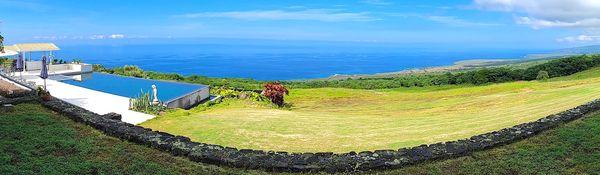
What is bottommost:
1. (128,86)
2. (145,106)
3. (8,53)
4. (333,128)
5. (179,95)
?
(333,128)

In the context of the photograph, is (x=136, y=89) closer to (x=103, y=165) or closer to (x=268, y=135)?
(x=268, y=135)

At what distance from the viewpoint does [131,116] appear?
1931 centimetres

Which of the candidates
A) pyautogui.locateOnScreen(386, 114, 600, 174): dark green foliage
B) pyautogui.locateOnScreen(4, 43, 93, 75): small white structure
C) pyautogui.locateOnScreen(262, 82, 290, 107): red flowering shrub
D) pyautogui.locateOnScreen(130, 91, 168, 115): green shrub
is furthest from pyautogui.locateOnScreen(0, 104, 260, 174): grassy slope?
pyautogui.locateOnScreen(4, 43, 93, 75): small white structure

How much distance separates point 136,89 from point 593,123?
25.7 m

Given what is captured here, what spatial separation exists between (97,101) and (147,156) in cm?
1560

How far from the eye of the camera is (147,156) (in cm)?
871

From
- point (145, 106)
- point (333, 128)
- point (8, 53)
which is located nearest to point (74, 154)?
point (333, 128)

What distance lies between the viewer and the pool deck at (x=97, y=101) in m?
19.4

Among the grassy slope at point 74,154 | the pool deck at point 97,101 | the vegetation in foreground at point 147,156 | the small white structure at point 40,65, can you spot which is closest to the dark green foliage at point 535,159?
the vegetation in foreground at point 147,156

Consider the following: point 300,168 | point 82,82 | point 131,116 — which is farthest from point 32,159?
point 82,82

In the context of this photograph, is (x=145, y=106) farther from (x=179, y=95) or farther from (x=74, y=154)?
(x=74, y=154)

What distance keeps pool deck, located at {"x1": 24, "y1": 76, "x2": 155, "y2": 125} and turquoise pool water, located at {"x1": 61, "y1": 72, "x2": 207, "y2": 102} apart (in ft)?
7.20

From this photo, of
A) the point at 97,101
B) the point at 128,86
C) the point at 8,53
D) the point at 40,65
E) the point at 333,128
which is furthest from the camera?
the point at 40,65

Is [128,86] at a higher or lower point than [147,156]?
lower
